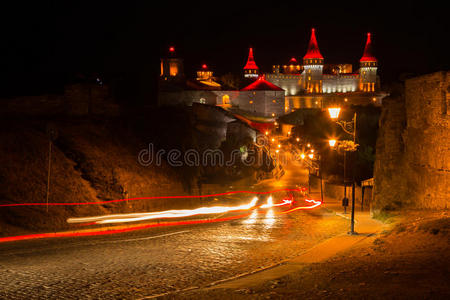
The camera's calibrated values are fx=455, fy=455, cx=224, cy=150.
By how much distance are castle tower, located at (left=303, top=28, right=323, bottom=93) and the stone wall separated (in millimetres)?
84956

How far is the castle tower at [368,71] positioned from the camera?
106m

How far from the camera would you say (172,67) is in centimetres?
7919

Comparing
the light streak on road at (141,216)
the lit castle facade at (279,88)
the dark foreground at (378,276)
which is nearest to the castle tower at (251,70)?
the lit castle facade at (279,88)

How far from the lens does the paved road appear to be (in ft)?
30.4

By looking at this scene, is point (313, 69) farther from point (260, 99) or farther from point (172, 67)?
point (172, 67)

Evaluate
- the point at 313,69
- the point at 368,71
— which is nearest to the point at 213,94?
the point at 313,69

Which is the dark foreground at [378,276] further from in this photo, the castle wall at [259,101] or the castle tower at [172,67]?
the castle wall at [259,101]

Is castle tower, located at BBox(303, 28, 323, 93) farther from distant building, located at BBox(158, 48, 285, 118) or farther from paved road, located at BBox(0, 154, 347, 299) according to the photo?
paved road, located at BBox(0, 154, 347, 299)

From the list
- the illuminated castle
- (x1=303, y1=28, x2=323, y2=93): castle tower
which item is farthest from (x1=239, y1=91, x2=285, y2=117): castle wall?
(x1=303, y1=28, x2=323, y2=93): castle tower

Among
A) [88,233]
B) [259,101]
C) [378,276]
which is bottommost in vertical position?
[88,233]

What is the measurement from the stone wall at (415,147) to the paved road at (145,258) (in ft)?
9.92

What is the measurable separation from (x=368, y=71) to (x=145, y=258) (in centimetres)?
10238

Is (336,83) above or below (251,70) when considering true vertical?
below

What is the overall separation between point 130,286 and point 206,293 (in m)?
1.69
